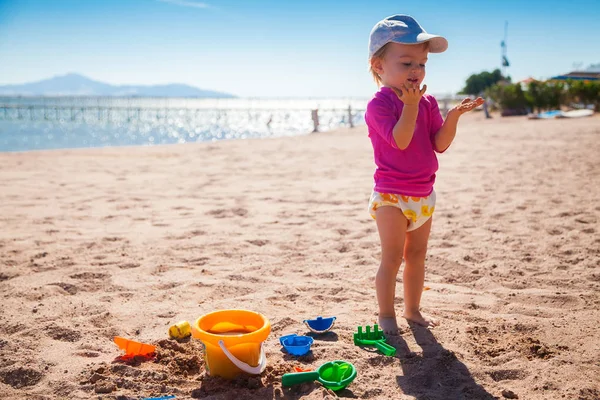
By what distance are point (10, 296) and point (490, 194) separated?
16.1 ft

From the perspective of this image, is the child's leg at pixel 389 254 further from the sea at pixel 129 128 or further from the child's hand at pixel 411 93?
the sea at pixel 129 128

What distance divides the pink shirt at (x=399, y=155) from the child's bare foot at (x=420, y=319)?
26.7 inches

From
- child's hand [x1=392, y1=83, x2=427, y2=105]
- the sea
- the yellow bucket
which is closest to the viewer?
the yellow bucket

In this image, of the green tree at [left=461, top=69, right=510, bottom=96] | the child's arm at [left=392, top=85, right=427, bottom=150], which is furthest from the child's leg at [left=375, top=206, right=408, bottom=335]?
the green tree at [left=461, top=69, right=510, bottom=96]

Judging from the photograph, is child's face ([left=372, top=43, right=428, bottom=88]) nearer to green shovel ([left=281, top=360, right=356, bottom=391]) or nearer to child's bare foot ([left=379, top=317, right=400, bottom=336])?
child's bare foot ([left=379, top=317, right=400, bottom=336])

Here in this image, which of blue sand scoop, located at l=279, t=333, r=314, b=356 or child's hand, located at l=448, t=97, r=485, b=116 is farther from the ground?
child's hand, located at l=448, t=97, r=485, b=116

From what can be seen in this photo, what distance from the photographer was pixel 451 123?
246 centimetres

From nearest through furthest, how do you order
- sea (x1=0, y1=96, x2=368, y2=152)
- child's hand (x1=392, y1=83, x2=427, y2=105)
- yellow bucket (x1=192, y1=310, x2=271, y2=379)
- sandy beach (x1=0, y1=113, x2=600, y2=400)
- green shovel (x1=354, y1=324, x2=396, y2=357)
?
yellow bucket (x1=192, y1=310, x2=271, y2=379), sandy beach (x1=0, y1=113, x2=600, y2=400), child's hand (x1=392, y1=83, x2=427, y2=105), green shovel (x1=354, y1=324, x2=396, y2=357), sea (x1=0, y1=96, x2=368, y2=152)

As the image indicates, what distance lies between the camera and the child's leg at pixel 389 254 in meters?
2.50

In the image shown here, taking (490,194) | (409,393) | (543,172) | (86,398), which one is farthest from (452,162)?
(86,398)

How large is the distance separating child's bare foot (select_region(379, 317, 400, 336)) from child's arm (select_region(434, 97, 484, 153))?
0.94 metres

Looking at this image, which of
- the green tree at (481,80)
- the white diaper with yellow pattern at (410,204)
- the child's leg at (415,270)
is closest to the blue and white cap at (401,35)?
the white diaper with yellow pattern at (410,204)

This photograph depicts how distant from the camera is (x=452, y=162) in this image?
28.1 feet

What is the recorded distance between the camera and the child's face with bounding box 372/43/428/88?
236 cm
